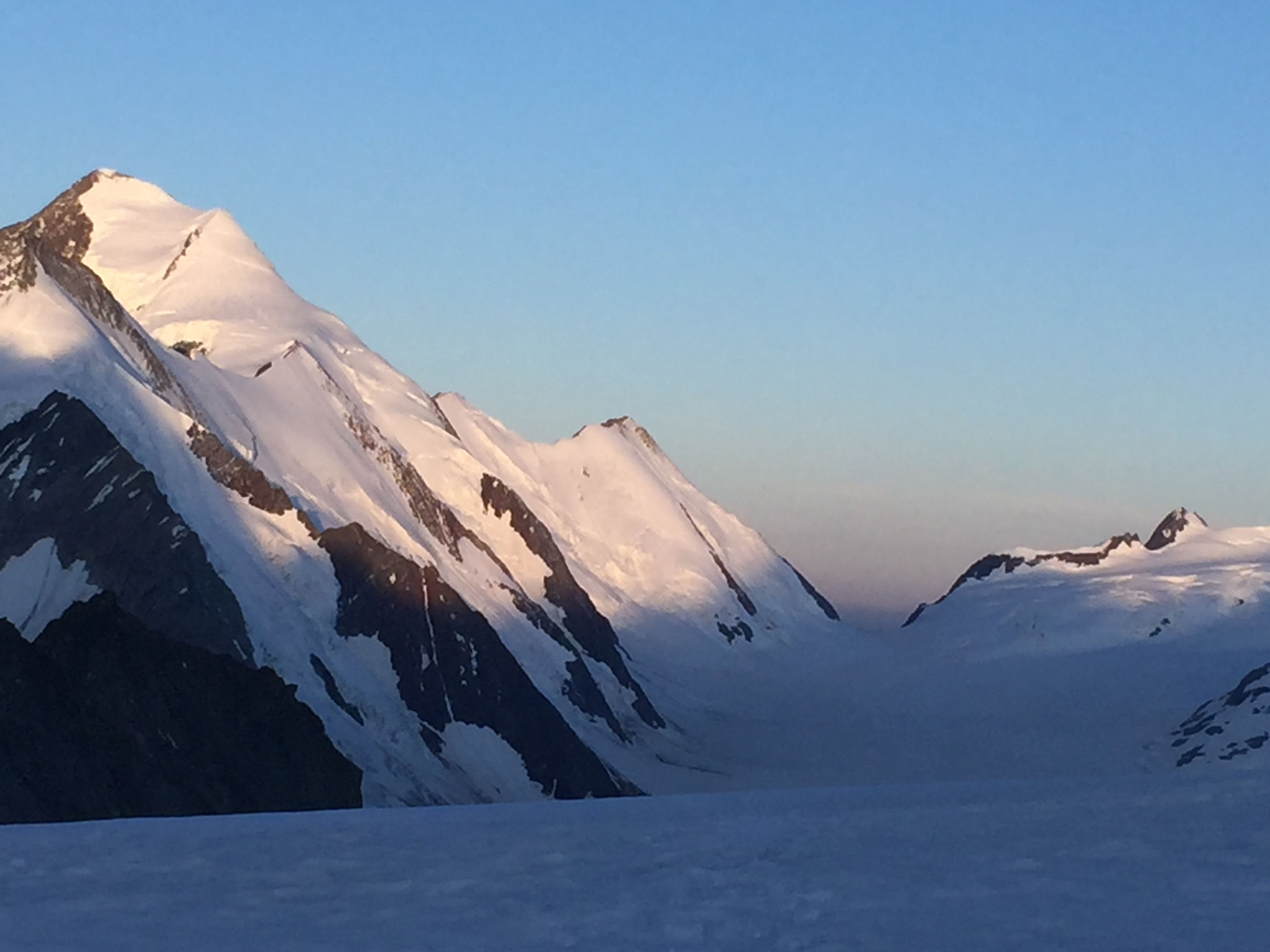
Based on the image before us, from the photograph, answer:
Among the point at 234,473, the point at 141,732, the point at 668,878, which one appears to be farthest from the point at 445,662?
the point at 668,878

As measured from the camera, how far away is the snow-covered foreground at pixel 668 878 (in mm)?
18203

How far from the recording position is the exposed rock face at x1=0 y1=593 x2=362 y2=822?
74188mm

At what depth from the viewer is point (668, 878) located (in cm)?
2114

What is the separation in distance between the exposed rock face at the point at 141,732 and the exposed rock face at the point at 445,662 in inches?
1857

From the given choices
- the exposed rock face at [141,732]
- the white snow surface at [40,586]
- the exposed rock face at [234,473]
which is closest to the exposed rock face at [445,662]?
the exposed rock face at [234,473]

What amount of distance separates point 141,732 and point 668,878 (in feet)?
214

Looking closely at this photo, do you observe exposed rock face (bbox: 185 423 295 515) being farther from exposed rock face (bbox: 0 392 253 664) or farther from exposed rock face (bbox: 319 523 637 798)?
exposed rock face (bbox: 0 392 253 664)

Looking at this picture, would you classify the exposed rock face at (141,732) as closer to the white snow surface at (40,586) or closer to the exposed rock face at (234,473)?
the white snow surface at (40,586)

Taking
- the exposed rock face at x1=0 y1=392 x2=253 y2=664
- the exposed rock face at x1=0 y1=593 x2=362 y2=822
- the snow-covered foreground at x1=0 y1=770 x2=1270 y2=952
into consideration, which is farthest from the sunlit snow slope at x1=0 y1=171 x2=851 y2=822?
the snow-covered foreground at x1=0 y1=770 x2=1270 y2=952

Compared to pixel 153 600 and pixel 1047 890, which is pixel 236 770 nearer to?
pixel 153 600

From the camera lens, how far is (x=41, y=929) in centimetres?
1798

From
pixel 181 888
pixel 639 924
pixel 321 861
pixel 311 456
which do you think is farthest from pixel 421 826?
pixel 311 456

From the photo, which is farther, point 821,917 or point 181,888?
point 181,888

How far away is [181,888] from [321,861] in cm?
214
